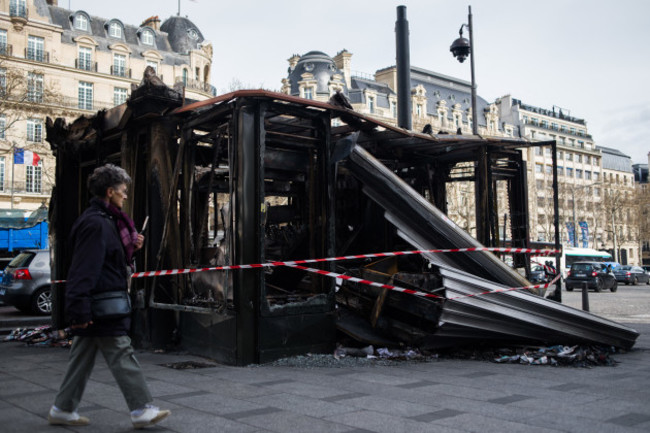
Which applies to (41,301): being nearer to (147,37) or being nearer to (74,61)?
(74,61)

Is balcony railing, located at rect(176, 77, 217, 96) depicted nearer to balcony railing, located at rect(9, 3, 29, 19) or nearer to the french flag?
balcony railing, located at rect(9, 3, 29, 19)

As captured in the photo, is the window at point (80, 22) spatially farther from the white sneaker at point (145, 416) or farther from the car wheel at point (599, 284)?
the white sneaker at point (145, 416)

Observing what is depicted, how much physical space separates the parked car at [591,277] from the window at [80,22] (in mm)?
46050

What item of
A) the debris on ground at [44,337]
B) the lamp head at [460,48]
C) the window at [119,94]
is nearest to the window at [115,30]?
the window at [119,94]

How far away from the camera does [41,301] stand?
15.1 meters

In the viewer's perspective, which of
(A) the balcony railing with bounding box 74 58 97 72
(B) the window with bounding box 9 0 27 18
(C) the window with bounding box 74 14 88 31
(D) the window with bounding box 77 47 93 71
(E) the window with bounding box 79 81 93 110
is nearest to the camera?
(B) the window with bounding box 9 0 27 18

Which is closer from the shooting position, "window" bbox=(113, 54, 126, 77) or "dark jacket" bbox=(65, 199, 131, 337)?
"dark jacket" bbox=(65, 199, 131, 337)

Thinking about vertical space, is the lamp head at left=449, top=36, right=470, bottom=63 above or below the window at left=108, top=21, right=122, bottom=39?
below

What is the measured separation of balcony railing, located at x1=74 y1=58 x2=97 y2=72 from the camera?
2054 inches

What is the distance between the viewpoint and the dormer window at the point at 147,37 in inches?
2264

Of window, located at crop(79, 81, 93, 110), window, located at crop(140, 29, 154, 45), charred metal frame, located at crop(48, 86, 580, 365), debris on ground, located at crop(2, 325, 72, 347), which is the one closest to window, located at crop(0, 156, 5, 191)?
window, located at crop(79, 81, 93, 110)

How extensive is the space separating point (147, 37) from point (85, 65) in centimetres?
751

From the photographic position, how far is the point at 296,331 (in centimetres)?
773

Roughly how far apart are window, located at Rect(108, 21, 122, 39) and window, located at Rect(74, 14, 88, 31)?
88.4 inches
